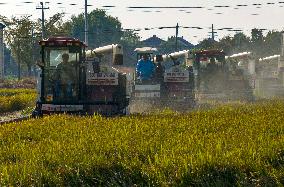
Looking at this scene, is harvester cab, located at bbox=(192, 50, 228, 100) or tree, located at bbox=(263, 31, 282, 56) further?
tree, located at bbox=(263, 31, 282, 56)

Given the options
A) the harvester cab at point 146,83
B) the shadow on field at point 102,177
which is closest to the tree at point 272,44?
the harvester cab at point 146,83

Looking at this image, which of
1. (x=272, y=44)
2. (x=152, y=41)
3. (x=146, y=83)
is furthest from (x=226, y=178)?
(x=152, y=41)

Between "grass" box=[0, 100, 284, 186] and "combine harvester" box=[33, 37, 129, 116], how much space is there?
7640mm

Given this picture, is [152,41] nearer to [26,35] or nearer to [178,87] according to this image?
[26,35]

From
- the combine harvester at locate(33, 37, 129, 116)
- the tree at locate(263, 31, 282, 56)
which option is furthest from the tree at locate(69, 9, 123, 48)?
the combine harvester at locate(33, 37, 129, 116)

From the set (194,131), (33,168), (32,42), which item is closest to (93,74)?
(194,131)

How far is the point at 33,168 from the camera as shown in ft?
26.0

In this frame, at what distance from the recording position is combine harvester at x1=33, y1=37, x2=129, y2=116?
19078mm

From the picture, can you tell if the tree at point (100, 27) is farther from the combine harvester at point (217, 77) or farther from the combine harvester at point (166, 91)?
the combine harvester at point (166, 91)

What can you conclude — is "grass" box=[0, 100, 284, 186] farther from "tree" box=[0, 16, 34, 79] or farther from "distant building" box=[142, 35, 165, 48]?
"distant building" box=[142, 35, 165, 48]

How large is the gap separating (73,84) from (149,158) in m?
11.8

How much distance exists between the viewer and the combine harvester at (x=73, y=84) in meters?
19.1

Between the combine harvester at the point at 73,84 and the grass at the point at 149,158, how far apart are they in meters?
7.64

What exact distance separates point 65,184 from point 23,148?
7.49 ft
